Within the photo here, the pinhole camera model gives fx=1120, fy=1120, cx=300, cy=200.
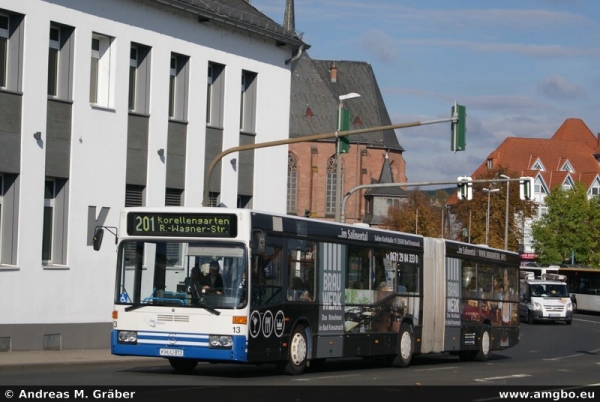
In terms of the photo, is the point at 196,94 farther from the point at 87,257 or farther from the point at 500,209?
the point at 500,209

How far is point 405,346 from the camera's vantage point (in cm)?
2359

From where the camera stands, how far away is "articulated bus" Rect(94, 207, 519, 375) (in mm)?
17484

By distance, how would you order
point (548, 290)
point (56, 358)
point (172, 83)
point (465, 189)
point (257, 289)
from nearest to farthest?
point (257, 289) → point (56, 358) → point (172, 83) → point (465, 189) → point (548, 290)

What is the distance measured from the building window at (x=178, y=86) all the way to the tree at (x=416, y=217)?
80973 mm

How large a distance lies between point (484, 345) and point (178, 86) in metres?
10.8

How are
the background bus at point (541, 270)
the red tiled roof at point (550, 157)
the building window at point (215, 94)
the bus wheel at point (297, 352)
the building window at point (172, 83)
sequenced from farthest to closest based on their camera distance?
1. the red tiled roof at point (550, 157)
2. the background bus at point (541, 270)
3. the building window at point (215, 94)
4. the building window at point (172, 83)
5. the bus wheel at point (297, 352)

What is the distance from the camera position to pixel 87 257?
2730 centimetres

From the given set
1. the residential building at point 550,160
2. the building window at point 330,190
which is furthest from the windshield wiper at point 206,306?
the residential building at point 550,160

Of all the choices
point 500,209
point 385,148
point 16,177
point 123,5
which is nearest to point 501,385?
point 16,177

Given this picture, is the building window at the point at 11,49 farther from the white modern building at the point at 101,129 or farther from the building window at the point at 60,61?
the building window at the point at 60,61

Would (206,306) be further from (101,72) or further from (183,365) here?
(101,72)

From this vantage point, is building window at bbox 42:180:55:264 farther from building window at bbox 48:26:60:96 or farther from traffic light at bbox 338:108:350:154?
traffic light at bbox 338:108:350:154

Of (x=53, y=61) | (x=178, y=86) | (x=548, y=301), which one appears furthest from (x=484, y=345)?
(x=548, y=301)

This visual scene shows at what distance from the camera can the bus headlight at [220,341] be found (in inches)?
681
